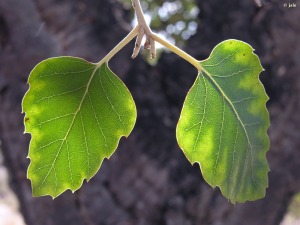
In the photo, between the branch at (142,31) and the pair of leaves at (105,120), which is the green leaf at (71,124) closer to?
the pair of leaves at (105,120)

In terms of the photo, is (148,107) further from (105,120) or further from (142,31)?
(142,31)

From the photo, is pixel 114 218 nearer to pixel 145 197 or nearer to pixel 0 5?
pixel 145 197

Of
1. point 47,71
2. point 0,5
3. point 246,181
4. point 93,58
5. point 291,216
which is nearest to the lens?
Result: point 47,71

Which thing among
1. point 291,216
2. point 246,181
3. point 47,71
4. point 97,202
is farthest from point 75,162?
point 291,216

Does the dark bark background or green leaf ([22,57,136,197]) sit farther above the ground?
green leaf ([22,57,136,197])

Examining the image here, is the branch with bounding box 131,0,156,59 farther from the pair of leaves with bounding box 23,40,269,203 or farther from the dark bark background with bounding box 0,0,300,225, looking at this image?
the dark bark background with bounding box 0,0,300,225

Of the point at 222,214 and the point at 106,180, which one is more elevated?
the point at 106,180

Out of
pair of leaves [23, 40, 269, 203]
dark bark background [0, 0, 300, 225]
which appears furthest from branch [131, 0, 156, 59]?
dark bark background [0, 0, 300, 225]
